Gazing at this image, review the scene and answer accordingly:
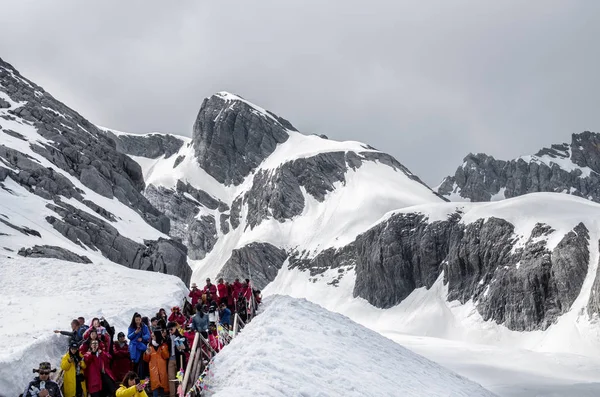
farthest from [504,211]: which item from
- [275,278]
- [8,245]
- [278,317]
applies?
[278,317]

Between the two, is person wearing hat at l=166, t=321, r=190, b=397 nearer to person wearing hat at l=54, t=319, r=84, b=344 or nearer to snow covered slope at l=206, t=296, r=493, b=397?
snow covered slope at l=206, t=296, r=493, b=397

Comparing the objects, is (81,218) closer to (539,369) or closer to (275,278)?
(539,369)

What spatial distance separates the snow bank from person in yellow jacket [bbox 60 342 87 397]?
1.66 meters

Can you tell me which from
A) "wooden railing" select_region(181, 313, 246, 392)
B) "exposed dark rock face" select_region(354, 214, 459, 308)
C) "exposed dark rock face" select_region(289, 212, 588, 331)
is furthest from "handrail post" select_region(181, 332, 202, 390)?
"exposed dark rock face" select_region(354, 214, 459, 308)

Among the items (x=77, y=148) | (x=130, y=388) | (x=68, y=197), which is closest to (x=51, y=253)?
(x=68, y=197)

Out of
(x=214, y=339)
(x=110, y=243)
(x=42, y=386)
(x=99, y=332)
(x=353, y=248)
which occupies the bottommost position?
(x=42, y=386)

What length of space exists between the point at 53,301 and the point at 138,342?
1103 cm

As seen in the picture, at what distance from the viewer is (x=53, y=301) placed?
79.8 feet

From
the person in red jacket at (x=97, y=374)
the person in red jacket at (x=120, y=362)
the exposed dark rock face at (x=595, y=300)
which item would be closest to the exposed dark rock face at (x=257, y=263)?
the exposed dark rock face at (x=595, y=300)

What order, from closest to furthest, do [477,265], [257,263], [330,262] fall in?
[477,265] < [330,262] < [257,263]

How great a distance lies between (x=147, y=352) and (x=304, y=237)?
548 feet

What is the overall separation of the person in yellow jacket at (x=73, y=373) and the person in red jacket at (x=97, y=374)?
142 mm

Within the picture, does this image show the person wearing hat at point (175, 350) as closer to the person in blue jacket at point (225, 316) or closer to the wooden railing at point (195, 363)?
the wooden railing at point (195, 363)

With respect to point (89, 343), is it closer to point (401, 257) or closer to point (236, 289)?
point (236, 289)
